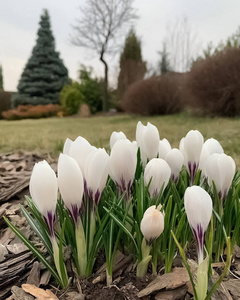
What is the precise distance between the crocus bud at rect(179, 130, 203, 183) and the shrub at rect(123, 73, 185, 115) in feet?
33.5

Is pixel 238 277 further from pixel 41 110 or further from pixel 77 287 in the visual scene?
pixel 41 110

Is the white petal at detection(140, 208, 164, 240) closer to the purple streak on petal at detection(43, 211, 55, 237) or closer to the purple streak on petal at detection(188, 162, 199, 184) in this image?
the purple streak on petal at detection(43, 211, 55, 237)

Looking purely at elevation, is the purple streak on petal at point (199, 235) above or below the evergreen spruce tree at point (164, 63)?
below

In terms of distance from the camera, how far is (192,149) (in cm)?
140

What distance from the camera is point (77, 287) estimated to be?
3.66ft

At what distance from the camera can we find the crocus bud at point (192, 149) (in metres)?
1.38

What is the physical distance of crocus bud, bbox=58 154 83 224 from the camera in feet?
3.36

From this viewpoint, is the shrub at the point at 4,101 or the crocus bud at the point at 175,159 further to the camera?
the shrub at the point at 4,101

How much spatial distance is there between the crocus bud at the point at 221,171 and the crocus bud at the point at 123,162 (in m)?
0.27

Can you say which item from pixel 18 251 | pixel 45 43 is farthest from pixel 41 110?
pixel 18 251

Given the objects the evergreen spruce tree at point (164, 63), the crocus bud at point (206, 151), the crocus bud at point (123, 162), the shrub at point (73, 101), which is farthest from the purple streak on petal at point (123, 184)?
the evergreen spruce tree at point (164, 63)

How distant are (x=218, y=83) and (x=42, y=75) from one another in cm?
1762

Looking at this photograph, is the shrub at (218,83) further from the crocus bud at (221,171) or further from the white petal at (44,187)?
the white petal at (44,187)

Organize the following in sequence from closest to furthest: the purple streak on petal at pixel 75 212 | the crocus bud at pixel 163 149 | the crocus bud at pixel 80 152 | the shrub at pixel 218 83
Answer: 1. the purple streak on petal at pixel 75 212
2. the crocus bud at pixel 80 152
3. the crocus bud at pixel 163 149
4. the shrub at pixel 218 83
